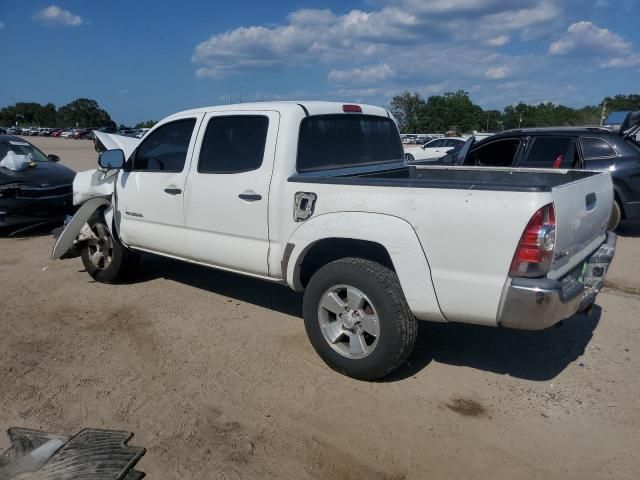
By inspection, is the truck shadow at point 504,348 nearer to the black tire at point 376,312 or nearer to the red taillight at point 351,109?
the black tire at point 376,312

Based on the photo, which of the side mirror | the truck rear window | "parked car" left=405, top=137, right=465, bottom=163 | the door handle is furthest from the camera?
"parked car" left=405, top=137, right=465, bottom=163

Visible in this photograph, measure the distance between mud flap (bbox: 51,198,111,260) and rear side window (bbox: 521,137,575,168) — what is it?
6075 millimetres

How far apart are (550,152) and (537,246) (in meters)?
5.99

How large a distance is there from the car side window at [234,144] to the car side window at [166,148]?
0.94ft

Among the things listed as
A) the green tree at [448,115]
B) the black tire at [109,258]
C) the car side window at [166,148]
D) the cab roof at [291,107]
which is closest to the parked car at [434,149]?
the black tire at [109,258]

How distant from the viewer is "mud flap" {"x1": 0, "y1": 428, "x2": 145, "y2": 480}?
2.93 m

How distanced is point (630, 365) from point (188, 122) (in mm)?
4213

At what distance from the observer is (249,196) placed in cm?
435

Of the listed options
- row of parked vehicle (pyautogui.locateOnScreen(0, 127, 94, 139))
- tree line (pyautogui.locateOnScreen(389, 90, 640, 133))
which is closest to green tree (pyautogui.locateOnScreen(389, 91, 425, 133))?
tree line (pyautogui.locateOnScreen(389, 90, 640, 133))

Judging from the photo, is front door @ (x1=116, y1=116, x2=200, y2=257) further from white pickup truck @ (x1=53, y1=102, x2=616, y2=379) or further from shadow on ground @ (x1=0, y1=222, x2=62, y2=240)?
shadow on ground @ (x1=0, y1=222, x2=62, y2=240)

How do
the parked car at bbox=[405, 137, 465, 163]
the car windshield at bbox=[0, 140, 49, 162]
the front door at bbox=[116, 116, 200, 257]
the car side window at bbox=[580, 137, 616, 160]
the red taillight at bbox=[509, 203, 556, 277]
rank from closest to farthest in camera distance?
1. the red taillight at bbox=[509, 203, 556, 277]
2. the front door at bbox=[116, 116, 200, 257]
3. the car side window at bbox=[580, 137, 616, 160]
4. the car windshield at bbox=[0, 140, 49, 162]
5. the parked car at bbox=[405, 137, 465, 163]

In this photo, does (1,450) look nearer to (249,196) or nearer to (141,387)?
(141,387)

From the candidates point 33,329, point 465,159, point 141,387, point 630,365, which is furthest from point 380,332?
point 465,159

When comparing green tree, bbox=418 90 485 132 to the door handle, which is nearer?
the door handle
